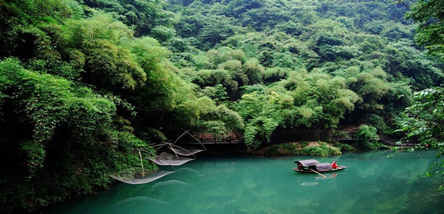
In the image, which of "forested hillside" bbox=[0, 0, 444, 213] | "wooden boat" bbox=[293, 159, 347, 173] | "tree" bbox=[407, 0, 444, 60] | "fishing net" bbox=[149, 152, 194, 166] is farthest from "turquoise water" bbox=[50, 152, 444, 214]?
"tree" bbox=[407, 0, 444, 60]

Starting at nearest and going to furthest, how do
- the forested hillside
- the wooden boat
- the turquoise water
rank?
the forested hillside
the turquoise water
the wooden boat

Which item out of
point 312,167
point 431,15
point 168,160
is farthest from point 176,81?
Result: point 431,15

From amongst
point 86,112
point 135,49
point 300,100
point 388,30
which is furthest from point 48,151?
point 388,30

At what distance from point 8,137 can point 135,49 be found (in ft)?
16.7

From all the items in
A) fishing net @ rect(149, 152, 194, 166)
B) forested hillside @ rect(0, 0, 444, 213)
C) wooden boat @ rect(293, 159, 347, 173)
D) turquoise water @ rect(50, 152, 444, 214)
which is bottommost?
turquoise water @ rect(50, 152, 444, 214)

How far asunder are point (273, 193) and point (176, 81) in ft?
20.8

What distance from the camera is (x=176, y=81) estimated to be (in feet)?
37.0

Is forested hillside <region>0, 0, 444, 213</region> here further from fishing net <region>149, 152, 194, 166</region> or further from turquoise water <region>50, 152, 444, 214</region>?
turquoise water <region>50, 152, 444, 214</region>

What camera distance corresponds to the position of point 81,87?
21.6ft

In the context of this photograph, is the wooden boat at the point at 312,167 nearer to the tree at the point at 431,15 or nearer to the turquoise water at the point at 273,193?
the turquoise water at the point at 273,193

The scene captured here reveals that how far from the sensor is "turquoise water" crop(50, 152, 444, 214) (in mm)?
5688

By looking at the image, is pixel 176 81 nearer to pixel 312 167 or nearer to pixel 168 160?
pixel 168 160

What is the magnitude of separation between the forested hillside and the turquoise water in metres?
1.23

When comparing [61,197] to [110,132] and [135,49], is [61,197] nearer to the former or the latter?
[110,132]
